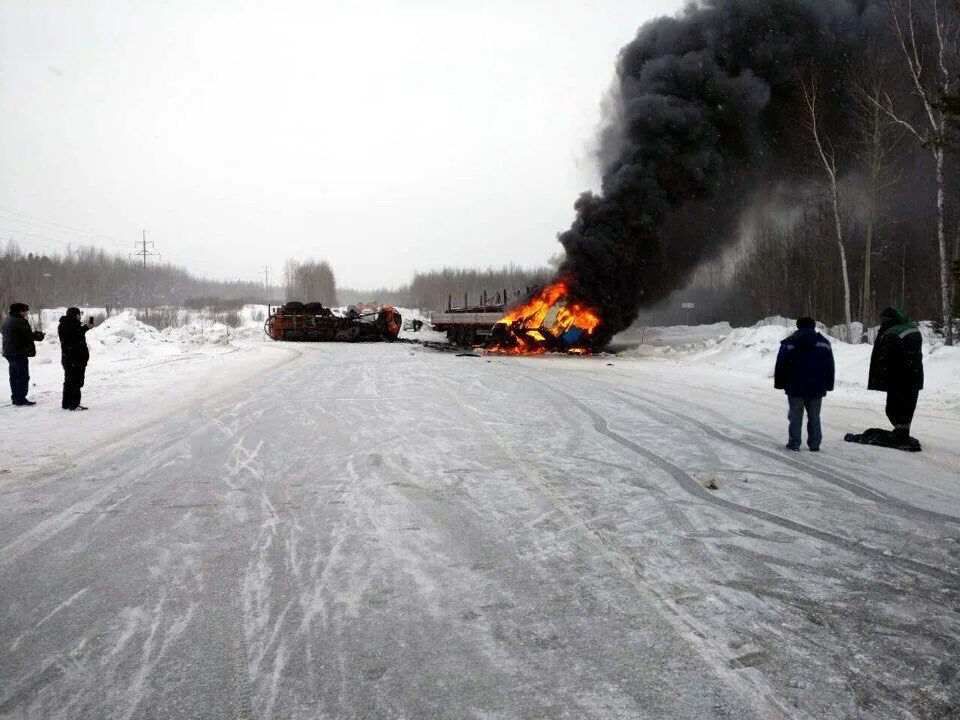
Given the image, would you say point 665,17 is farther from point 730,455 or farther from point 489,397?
point 730,455

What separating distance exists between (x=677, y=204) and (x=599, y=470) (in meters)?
22.3

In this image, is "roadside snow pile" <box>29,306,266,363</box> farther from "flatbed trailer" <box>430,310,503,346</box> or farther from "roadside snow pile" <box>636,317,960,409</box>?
Result: "roadside snow pile" <box>636,317,960,409</box>

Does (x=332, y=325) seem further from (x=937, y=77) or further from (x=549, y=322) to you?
(x=937, y=77)

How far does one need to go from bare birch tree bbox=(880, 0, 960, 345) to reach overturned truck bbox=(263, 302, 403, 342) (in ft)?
81.6

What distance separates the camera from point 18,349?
9.40 meters

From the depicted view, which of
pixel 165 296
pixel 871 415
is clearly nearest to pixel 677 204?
pixel 871 415

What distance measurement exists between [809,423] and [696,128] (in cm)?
2083

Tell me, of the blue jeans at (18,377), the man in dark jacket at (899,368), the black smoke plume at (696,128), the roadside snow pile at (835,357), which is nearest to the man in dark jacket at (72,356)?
the blue jeans at (18,377)

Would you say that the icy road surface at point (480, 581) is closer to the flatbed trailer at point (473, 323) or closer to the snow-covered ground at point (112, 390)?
the snow-covered ground at point (112, 390)

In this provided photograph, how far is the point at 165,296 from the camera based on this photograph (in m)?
123

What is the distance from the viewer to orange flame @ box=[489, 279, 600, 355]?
23.4m

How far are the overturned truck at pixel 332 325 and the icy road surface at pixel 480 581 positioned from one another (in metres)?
27.8

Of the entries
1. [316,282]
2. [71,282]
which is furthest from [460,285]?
[71,282]

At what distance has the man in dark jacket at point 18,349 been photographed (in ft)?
30.8
